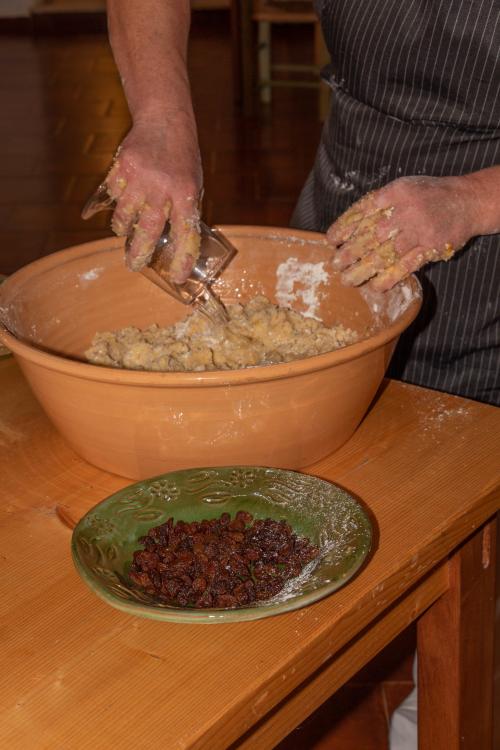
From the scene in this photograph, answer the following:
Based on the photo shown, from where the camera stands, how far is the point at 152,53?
3.97 feet

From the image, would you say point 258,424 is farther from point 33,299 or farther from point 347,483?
point 33,299

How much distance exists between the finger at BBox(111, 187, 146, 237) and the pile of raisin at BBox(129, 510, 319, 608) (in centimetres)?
35

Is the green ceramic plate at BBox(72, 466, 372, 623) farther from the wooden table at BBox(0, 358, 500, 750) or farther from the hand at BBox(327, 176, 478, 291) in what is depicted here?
the hand at BBox(327, 176, 478, 291)

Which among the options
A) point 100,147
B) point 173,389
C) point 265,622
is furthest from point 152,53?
point 100,147

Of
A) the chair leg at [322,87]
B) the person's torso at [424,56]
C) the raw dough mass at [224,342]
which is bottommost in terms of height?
the chair leg at [322,87]

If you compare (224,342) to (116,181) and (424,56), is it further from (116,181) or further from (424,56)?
(424,56)

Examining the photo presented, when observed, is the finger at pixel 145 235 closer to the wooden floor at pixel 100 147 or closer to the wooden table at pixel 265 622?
the wooden table at pixel 265 622

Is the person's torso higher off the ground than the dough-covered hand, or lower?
higher

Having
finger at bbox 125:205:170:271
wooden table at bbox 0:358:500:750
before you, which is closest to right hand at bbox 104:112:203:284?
finger at bbox 125:205:170:271

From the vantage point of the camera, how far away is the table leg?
103 centimetres

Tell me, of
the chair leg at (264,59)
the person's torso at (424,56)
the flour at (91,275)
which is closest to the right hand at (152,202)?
the flour at (91,275)

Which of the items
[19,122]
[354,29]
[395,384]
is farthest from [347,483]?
[19,122]

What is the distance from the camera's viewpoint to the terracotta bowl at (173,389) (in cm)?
90

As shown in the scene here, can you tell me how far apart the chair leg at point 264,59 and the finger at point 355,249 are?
4095mm
